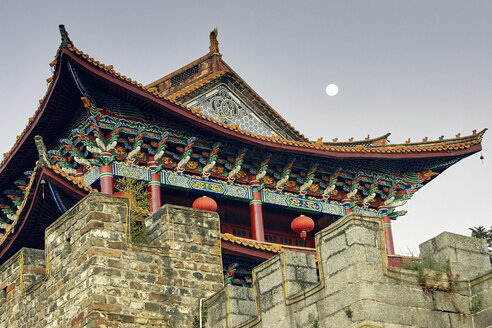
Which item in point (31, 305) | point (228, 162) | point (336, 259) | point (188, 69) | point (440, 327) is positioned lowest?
point (440, 327)

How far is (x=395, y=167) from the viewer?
30.0 meters

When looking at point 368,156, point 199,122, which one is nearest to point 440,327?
point 199,122

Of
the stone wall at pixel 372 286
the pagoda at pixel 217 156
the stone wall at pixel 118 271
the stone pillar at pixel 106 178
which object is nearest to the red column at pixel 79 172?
the pagoda at pixel 217 156

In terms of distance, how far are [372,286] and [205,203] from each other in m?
13.8

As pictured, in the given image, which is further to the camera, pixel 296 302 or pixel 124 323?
pixel 124 323

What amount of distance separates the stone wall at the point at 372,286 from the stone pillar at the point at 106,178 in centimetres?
1202

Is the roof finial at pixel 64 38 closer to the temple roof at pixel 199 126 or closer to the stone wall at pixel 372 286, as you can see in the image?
the temple roof at pixel 199 126

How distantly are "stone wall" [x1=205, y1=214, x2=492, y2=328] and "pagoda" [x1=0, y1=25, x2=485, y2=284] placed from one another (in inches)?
363

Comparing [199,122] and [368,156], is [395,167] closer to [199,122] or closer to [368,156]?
[368,156]

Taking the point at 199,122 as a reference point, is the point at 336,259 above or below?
below

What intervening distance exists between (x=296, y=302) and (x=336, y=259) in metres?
0.92

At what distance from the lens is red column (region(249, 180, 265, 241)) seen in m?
26.1

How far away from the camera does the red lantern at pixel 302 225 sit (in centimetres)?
2708

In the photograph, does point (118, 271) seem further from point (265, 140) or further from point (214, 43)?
point (214, 43)
